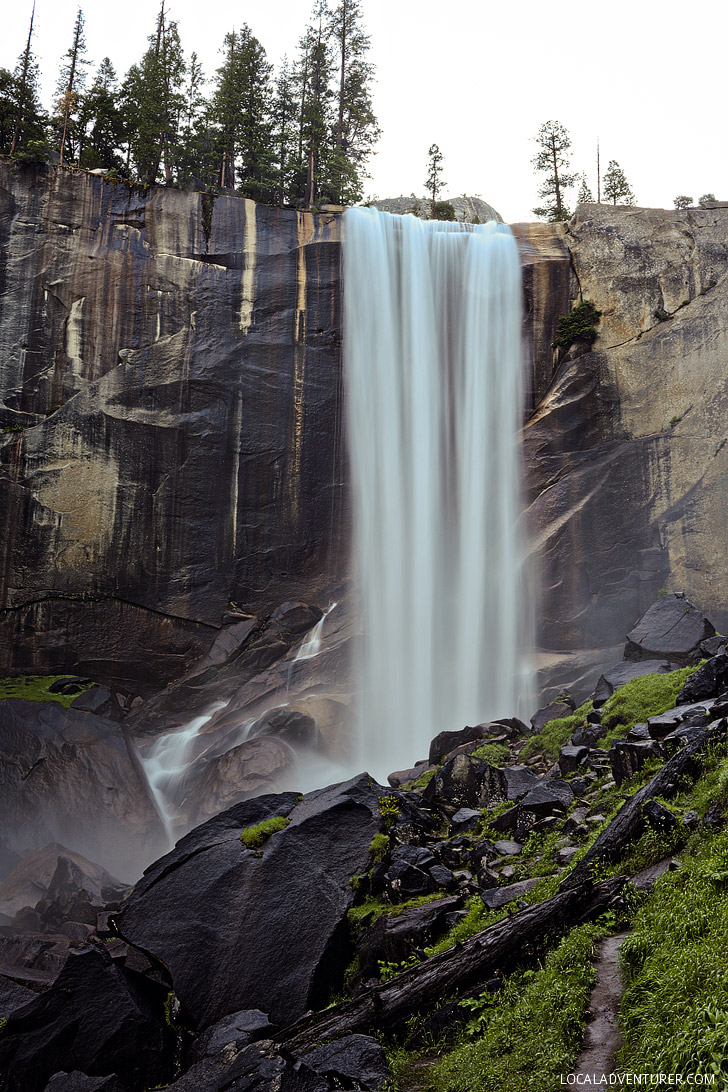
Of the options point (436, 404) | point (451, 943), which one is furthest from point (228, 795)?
point (436, 404)

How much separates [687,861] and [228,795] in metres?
13.8

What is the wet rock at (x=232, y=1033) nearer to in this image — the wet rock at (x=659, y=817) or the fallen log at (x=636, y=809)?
the fallen log at (x=636, y=809)

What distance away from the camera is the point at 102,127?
31.8 metres

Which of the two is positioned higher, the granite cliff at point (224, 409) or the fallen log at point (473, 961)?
the granite cliff at point (224, 409)

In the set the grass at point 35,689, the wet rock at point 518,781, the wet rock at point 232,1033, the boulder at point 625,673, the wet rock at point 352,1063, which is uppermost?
the boulder at point 625,673

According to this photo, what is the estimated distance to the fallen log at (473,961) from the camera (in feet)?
22.4

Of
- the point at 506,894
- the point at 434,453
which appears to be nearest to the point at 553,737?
the point at 506,894

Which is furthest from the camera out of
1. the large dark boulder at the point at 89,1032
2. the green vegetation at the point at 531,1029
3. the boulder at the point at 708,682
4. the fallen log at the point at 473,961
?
the boulder at the point at 708,682

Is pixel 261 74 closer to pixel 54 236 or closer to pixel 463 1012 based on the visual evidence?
pixel 54 236

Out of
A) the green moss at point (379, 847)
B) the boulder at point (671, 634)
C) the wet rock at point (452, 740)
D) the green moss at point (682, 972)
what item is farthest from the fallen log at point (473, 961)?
the boulder at point (671, 634)

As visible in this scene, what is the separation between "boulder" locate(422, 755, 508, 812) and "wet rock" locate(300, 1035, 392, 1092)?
5158 millimetres

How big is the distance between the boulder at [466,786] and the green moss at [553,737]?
7.85 feet

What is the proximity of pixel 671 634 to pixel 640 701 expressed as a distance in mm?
4562

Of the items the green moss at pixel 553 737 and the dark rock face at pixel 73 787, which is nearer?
the green moss at pixel 553 737
